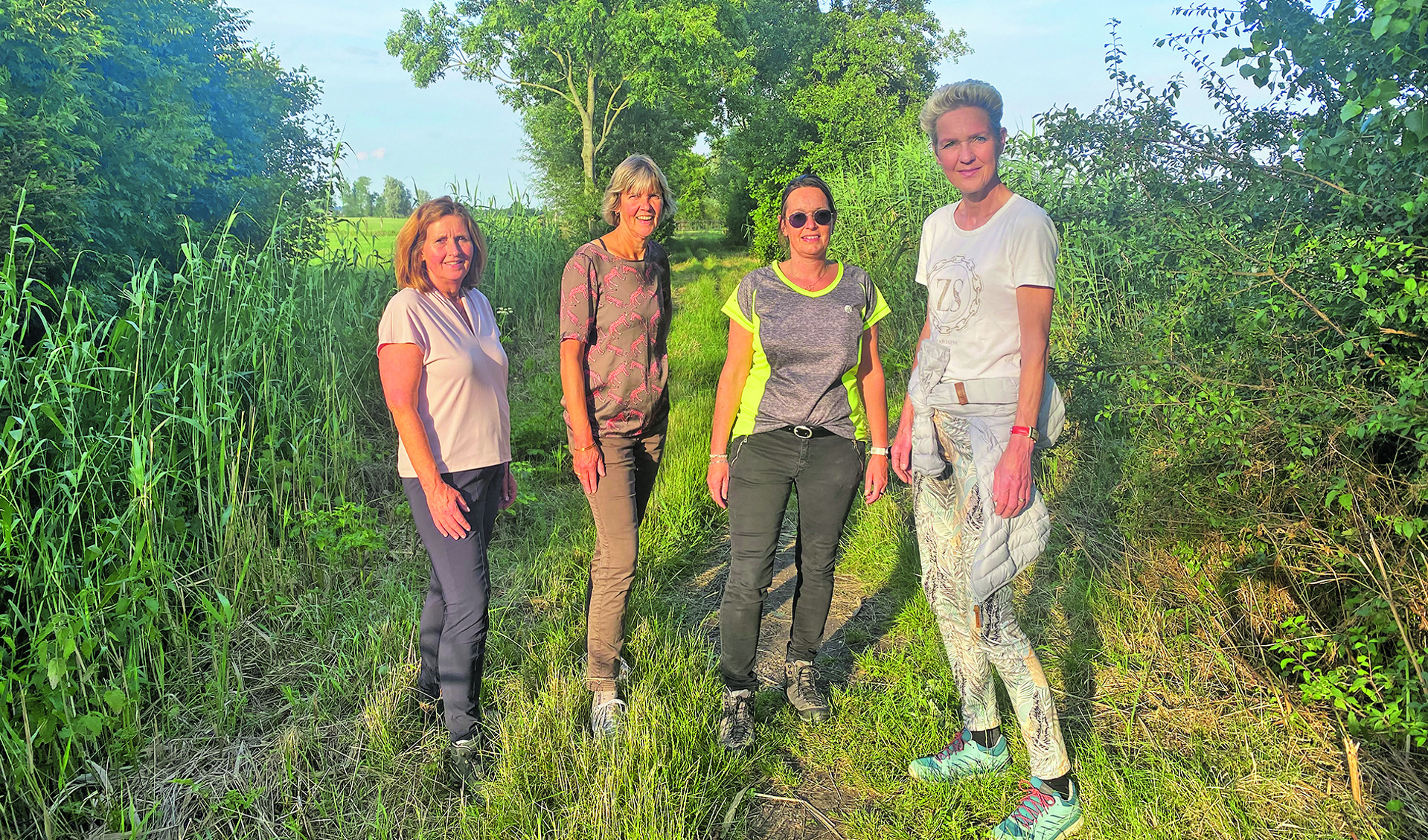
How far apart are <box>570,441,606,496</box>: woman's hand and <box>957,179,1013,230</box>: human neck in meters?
1.50

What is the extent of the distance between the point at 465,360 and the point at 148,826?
1751mm

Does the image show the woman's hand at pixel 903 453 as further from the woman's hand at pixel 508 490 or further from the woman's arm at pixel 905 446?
the woman's hand at pixel 508 490

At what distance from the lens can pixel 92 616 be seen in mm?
2693

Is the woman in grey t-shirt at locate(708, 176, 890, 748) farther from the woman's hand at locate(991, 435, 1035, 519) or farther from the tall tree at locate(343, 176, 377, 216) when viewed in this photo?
the tall tree at locate(343, 176, 377, 216)

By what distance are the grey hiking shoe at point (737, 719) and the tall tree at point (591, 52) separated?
84.1 feet

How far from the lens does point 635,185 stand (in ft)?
9.39

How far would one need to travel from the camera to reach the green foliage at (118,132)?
454 centimetres

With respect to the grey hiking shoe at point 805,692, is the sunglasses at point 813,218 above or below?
above

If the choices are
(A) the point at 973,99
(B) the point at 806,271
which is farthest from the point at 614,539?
(A) the point at 973,99

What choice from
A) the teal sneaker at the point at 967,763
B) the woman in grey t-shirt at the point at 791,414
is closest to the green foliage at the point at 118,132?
the woman in grey t-shirt at the point at 791,414

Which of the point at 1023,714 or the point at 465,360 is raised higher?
the point at 465,360

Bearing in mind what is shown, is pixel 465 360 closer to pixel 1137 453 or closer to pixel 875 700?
pixel 875 700

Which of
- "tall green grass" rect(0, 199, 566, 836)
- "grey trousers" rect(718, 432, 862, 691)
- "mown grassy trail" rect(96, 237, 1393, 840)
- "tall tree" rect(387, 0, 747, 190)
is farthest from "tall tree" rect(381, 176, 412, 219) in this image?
"tall tree" rect(387, 0, 747, 190)

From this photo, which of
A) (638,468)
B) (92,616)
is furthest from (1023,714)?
(92,616)
